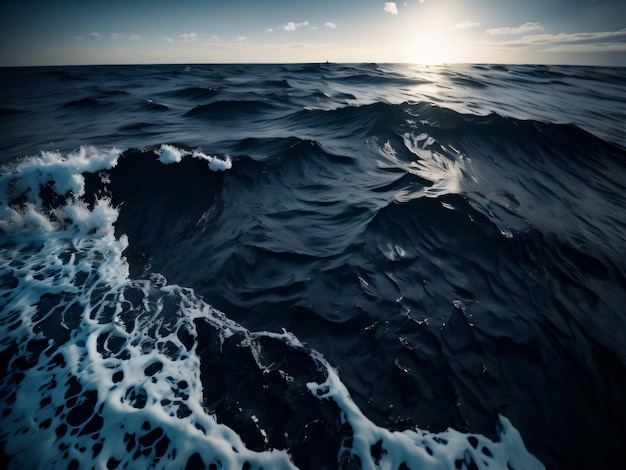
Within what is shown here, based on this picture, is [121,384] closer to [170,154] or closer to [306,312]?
[306,312]

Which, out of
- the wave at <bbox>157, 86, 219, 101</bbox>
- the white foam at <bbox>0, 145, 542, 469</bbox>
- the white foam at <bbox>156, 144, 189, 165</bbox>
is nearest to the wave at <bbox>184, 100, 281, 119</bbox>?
the wave at <bbox>157, 86, 219, 101</bbox>

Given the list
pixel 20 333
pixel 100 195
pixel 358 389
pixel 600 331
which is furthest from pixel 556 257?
pixel 100 195

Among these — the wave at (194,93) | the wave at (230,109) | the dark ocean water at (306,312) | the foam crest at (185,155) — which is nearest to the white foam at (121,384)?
the dark ocean water at (306,312)

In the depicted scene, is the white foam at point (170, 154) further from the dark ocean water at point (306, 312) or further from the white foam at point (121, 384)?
the white foam at point (121, 384)

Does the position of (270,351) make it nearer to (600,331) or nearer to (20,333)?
(20,333)

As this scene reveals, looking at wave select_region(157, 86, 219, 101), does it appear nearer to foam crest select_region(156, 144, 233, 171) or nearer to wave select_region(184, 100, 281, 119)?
wave select_region(184, 100, 281, 119)
